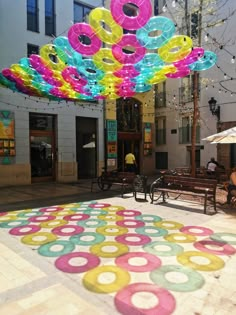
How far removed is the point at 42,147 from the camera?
1466cm

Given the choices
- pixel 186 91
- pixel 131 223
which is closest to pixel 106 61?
pixel 131 223

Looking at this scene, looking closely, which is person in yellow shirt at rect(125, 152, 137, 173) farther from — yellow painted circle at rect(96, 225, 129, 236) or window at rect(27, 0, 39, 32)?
yellow painted circle at rect(96, 225, 129, 236)

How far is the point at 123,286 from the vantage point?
11.4ft

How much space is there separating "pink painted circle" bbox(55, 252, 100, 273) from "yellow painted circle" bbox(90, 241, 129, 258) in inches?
5.8

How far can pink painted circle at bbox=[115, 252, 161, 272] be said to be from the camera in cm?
399

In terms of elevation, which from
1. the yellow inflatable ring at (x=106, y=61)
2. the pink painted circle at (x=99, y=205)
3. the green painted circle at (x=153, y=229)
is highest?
the yellow inflatable ring at (x=106, y=61)

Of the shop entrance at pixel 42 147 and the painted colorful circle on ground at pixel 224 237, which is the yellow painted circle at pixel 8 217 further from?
the shop entrance at pixel 42 147

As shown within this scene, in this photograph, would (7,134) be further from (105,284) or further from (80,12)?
(105,284)

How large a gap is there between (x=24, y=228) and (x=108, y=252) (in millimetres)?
2314

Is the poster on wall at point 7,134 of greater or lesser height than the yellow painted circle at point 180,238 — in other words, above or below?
above

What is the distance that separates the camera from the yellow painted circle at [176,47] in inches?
243

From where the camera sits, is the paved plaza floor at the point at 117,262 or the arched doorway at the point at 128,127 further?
the arched doorway at the point at 128,127

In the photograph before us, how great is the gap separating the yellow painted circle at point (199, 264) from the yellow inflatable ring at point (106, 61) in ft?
14.8

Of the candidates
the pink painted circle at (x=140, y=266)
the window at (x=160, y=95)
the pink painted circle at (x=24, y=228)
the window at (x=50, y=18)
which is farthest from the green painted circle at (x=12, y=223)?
the window at (x=160, y=95)
